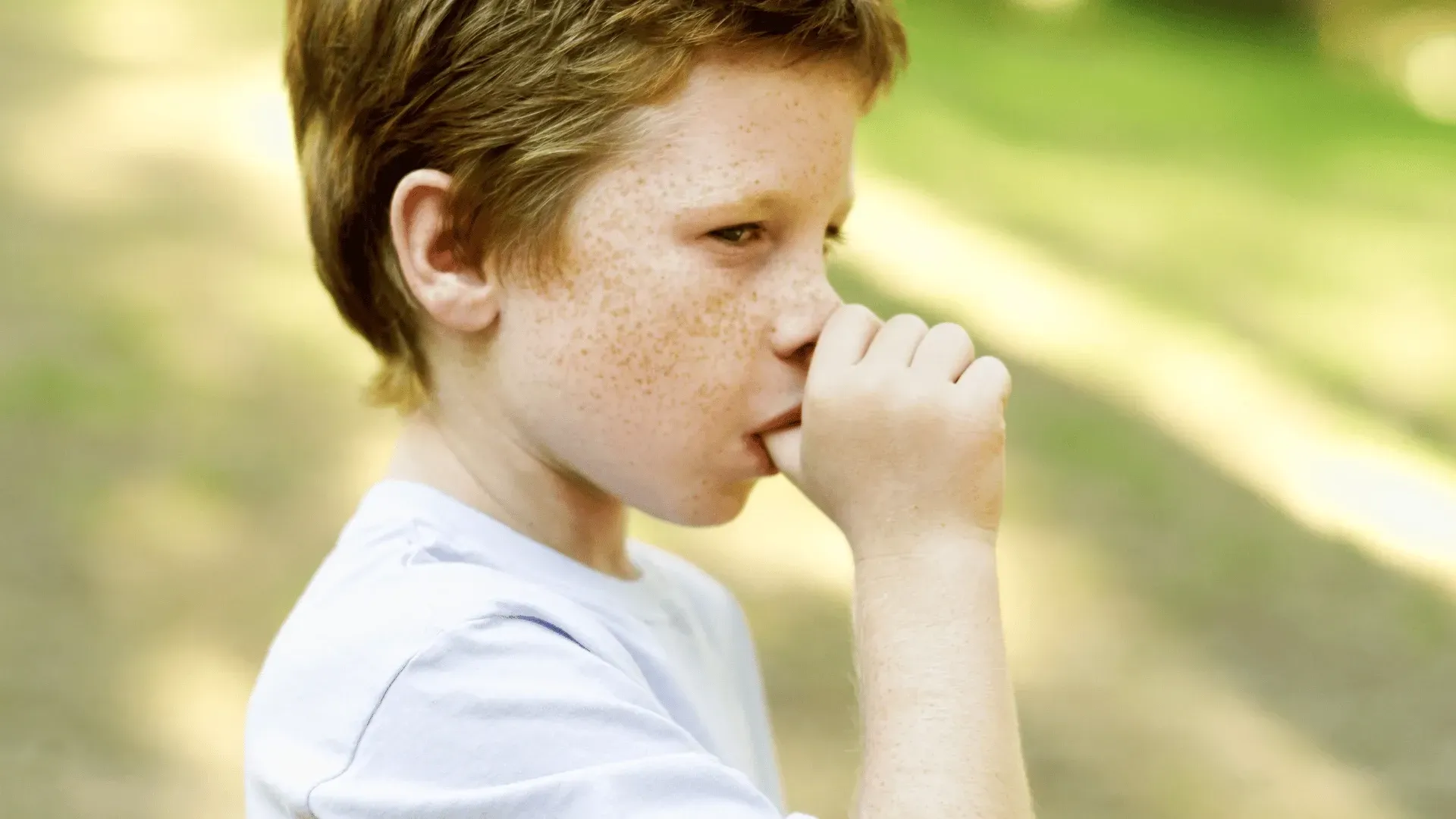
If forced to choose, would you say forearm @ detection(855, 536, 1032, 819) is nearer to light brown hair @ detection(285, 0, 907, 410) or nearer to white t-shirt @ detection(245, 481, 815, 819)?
white t-shirt @ detection(245, 481, 815, 819)

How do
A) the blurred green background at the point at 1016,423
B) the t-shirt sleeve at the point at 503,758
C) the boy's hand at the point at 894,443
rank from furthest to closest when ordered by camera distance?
the blurred green background at the point at 1016,423 → the boy's hand at the point at 894,443 → the t-shirt sleeve at the point at 503,758

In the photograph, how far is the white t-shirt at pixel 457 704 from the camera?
698mm

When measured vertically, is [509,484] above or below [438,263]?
below

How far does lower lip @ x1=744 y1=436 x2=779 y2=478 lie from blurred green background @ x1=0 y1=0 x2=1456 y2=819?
3.43 ft

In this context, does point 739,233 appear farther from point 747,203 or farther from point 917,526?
point 917,526

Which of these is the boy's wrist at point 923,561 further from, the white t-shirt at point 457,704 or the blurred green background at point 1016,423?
the blurred green background at point 1016,423

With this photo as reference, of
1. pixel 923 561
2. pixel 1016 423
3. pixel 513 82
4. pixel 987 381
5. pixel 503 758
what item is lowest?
pixel 503 758

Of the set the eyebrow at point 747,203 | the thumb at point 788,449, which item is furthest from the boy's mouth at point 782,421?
the eyebrow at point 747,203

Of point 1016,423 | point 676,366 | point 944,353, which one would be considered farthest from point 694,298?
point 1016,423

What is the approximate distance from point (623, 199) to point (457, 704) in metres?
0.28

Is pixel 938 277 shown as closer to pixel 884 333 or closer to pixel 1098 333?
pixel 1098 333

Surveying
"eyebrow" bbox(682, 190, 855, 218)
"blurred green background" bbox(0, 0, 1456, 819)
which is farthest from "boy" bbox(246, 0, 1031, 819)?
"blurred green background" bbox(0, 0, 1456, 819)

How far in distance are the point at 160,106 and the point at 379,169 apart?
221 cm

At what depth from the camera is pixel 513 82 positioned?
0.82m
